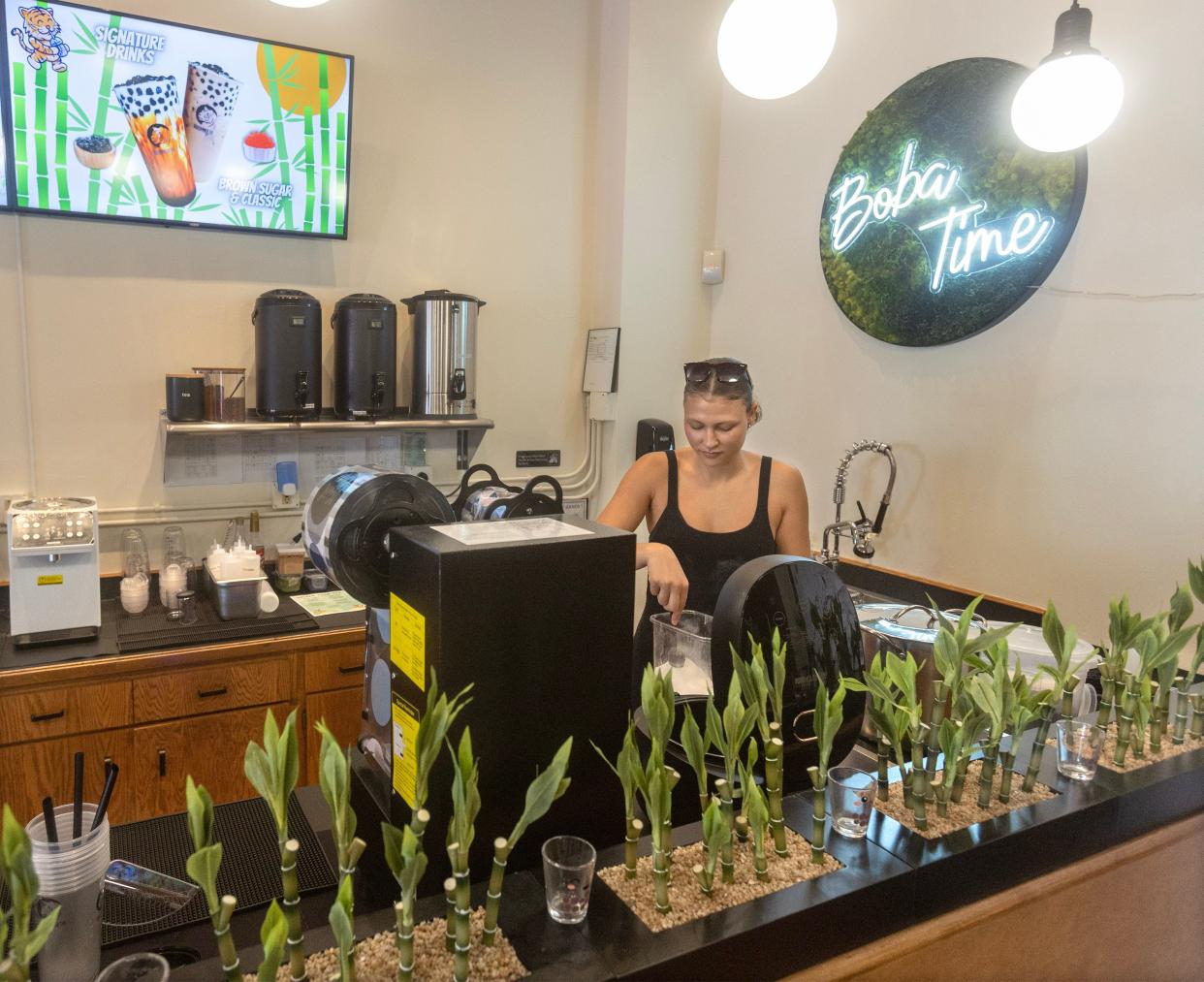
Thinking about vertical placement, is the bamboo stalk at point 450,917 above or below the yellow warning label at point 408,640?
below

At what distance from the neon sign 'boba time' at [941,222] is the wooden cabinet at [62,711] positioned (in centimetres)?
281

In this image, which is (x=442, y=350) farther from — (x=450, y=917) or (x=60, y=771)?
(x=450, y=917)

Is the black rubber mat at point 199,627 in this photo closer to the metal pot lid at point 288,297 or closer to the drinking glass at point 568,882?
the metal pot lid at point 288,297

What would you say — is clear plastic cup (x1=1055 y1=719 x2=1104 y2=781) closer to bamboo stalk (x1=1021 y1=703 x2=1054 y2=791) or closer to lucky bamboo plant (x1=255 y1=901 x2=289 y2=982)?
bamboo stalk (x1=1021 y1=703 x2=1054 y2=791)

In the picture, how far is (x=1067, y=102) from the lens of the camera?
1683 mm

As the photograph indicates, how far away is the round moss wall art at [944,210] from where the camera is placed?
8.04 feet

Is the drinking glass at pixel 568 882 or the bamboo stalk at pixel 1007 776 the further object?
the bamboo stalk at pixel 1007 776

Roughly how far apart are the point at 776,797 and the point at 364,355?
2.49m

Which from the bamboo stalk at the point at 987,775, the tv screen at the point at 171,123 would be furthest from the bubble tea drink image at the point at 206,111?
the bamboo stalk at the point at 987,775

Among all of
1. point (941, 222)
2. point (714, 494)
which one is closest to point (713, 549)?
point (714, 494)

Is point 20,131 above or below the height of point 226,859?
above

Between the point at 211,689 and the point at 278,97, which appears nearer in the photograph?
the point at 211,689

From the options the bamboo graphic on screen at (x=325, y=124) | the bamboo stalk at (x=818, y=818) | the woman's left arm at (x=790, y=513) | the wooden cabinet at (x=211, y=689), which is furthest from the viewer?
the bamboo graphic on screen at (x=325, y=124)

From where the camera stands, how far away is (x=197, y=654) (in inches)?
97.3
